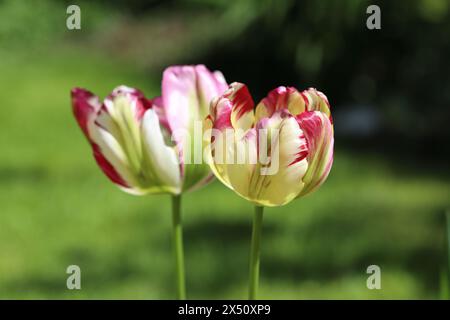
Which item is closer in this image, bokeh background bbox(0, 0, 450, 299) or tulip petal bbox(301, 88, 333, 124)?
tulip petal bbox(301, 88, 333, 124)

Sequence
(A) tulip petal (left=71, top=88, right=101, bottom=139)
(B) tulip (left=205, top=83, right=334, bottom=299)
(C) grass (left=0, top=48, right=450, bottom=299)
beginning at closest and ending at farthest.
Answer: (B) tulip (left=205, top=83, right=334, bottom=299) → (A) tulip petal (left=71, top=88, right=101, bottom=139) → (C) grass (left=0, top=48, right=450, bottom=299)

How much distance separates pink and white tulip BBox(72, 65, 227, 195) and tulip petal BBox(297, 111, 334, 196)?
89mm

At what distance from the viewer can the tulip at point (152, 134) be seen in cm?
66

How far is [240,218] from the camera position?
381 centimetres

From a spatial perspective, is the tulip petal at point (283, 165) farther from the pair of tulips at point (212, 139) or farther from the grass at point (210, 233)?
the grass at point (210, 233)

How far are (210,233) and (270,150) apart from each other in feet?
9.63

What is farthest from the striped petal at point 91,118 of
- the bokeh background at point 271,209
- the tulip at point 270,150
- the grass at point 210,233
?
the grass at point 210,233

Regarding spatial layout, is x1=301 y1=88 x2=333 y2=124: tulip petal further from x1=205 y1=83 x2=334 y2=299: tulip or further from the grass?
the grass

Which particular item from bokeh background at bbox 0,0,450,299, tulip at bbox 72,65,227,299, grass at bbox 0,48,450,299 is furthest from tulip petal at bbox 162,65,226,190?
grass at bbox 0,48,450,299

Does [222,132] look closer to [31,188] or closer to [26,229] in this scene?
[26,229]

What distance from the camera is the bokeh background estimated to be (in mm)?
2945

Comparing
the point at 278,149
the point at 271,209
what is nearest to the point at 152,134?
the point at 278,149

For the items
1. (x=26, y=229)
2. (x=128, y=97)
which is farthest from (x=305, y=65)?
(x=128, y=97)

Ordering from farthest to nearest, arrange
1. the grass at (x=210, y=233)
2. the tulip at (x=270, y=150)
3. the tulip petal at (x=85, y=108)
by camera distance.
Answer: the grass at (x=210, y=233) → the tulip petal at (x=85, y=108) → the tulip at (x=270, y=150)
